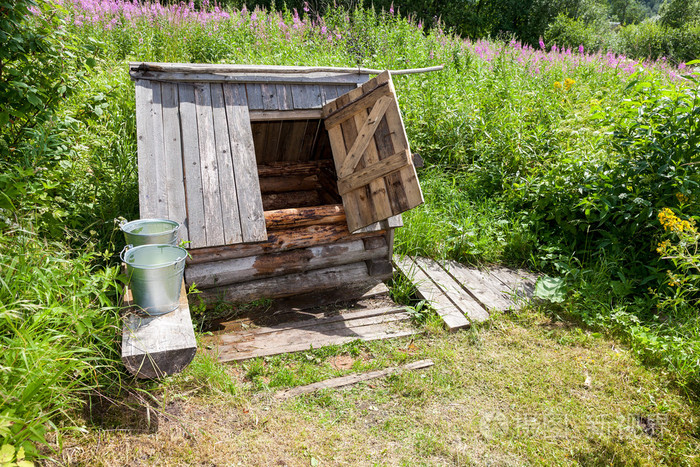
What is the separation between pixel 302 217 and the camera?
452 cm

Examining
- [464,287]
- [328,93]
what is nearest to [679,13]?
[464,287]

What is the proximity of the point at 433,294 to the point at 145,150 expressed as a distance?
120 inches

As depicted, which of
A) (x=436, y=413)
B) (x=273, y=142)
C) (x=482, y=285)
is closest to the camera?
(x=436, y=413)

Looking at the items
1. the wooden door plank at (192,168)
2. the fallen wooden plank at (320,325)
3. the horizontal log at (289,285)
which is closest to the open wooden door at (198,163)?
the wooden door plank at (192,168)

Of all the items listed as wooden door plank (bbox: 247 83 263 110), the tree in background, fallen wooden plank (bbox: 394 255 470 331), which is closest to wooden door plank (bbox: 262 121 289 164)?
wooden door plank (bbox: 247 83 263 110)

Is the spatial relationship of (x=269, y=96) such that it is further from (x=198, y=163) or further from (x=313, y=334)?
(x=313, y=334)

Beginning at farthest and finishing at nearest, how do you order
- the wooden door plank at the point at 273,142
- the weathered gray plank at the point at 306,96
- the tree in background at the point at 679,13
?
1. the tree in background at the point at 679,13
2. the wooden door plank at the point at 273,142
3. the weathered gray plank at the point at 306,96

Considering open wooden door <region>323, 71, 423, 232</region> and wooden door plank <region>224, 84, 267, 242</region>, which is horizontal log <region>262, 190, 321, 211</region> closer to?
open wooden door <region>323, 71, 423, 232</region>

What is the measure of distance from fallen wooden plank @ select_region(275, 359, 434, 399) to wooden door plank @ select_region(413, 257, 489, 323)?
0.87 metres

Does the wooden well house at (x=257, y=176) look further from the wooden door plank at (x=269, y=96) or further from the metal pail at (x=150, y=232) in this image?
the metal pail at (x=150, y=232)

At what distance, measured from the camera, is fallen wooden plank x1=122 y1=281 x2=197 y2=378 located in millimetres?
2682

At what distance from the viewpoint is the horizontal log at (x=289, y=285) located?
436 cm

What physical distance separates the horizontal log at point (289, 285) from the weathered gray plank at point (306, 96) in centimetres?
169

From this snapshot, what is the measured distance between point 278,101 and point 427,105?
3191 mm
